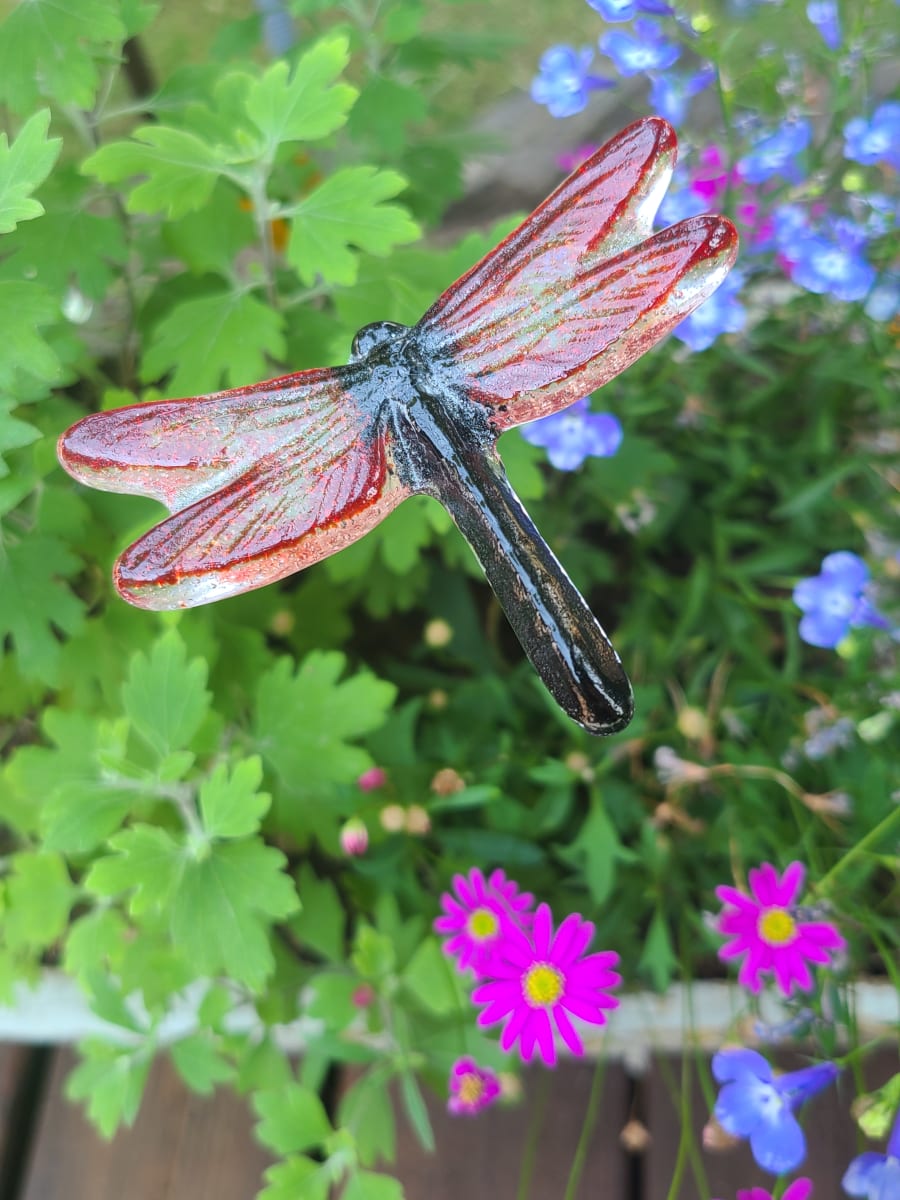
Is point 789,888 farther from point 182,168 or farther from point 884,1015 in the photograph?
point 182,168

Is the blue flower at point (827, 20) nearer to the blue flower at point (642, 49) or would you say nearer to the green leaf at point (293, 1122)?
the blue flower at point (642, 49)

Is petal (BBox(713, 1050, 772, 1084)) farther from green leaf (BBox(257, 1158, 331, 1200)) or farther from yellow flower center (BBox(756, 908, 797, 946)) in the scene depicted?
green leaf (BBox(257, 1158, 331, 1200))

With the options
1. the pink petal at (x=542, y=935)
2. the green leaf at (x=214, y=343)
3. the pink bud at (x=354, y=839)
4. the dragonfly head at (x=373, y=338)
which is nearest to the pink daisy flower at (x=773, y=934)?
the pink petal at (x=542, y=935)

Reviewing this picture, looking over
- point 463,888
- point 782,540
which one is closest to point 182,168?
point 463,888

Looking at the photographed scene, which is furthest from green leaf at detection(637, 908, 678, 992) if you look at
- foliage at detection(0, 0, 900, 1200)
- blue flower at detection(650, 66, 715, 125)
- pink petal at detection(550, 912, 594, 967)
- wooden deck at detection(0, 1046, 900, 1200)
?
blue flower at detection(650, 66, 715, 125)

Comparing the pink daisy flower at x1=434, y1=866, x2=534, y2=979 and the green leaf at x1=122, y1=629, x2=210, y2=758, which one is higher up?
the green leaf at x1=122, y1=629, x2=210, y2=758

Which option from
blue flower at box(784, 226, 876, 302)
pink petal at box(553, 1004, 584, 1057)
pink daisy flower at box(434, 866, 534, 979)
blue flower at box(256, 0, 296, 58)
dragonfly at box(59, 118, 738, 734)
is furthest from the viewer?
blue flower at box(256, 0, 296, 58)

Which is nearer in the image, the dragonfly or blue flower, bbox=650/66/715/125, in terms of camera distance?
the dragonfly
